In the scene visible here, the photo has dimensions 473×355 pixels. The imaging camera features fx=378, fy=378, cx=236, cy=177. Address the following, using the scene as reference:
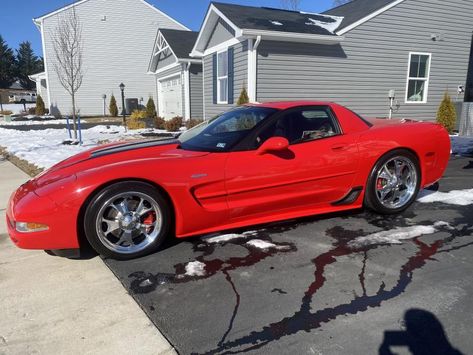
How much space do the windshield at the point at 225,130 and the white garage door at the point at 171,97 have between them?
1396 cm

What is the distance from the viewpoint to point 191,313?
7.93 ft

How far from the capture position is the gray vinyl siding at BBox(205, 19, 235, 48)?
11.9 metres

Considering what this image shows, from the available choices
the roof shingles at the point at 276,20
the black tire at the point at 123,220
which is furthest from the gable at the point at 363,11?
the black tire at the point at 123,220

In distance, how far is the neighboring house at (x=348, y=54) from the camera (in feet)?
35.2

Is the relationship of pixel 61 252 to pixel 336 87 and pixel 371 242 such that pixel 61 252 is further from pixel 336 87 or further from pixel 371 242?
pixel 336 87

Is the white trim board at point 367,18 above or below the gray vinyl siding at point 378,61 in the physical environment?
above

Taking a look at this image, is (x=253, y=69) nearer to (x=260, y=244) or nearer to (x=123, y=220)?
(x=260, y=244)

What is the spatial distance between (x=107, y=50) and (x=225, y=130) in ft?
86.9

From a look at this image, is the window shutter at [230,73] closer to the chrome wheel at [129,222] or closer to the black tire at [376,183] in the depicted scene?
the black tire at [376,183]

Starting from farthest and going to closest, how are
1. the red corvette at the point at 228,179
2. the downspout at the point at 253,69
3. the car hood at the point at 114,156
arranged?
the downspout at the point at 253,69, the car hood at the point at 114,156, the red corvette at the point at 228,179

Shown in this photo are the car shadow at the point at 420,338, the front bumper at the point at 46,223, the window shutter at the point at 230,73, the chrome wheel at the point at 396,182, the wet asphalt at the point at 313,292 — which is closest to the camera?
the car shadow at the point at 420,338

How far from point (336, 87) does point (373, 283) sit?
32.4 ft

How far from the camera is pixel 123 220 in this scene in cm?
311

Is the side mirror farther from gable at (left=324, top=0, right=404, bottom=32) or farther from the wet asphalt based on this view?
gable at (left=324, top=0, right=404, bottom=32)
